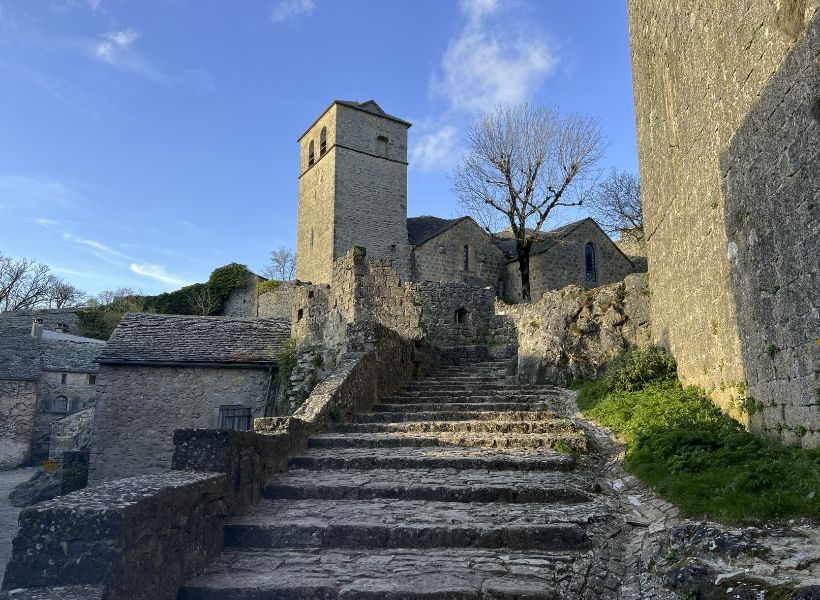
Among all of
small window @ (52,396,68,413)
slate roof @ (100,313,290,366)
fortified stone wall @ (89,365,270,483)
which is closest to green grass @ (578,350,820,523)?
fortified stone wall @ (89,365,270,483)

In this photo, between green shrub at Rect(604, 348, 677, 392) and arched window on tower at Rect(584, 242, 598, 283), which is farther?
arched window on tower at Rect(584, 242, 598, 283)

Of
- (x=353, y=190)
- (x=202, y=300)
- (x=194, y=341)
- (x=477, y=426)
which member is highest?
(x=353, y=190)

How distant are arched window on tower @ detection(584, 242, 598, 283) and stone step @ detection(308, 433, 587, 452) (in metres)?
24.4

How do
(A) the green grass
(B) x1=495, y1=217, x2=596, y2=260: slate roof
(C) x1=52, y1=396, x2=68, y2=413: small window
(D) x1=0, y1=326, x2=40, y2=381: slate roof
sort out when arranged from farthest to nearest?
(B) x1=495, y1=217, x2=596, y2=260: slate roof < (C) x1=52, y1=396, x2=68, y2=413: small window < (D) x1=0, y1=326, x2=40, y2=381: slate roof < (A) the green grass

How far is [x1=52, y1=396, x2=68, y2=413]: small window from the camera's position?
26484 mm

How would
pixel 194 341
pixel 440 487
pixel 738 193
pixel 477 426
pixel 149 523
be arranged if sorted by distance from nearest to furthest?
1. pixel 149 523
2. pixel 440 487
3. pixel 738 193
4. pixel 477 426
5. pixel 194 341

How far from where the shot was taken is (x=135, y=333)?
1623 cm

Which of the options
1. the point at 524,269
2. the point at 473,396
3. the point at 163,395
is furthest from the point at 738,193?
the point at 524,269

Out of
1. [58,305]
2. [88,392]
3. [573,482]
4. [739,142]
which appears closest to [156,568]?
[573,482]

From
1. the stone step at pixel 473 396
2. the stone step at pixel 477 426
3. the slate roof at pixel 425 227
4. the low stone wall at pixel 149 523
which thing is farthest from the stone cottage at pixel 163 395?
the slate roof at pixel 425 227

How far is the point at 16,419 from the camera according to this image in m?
25.0

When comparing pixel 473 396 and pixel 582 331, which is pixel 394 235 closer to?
pixel 582 331

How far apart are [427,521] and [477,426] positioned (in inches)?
127

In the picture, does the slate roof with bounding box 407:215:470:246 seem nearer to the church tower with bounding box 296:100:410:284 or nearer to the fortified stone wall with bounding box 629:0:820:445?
the church tower with bounding box 296:100:410:284
